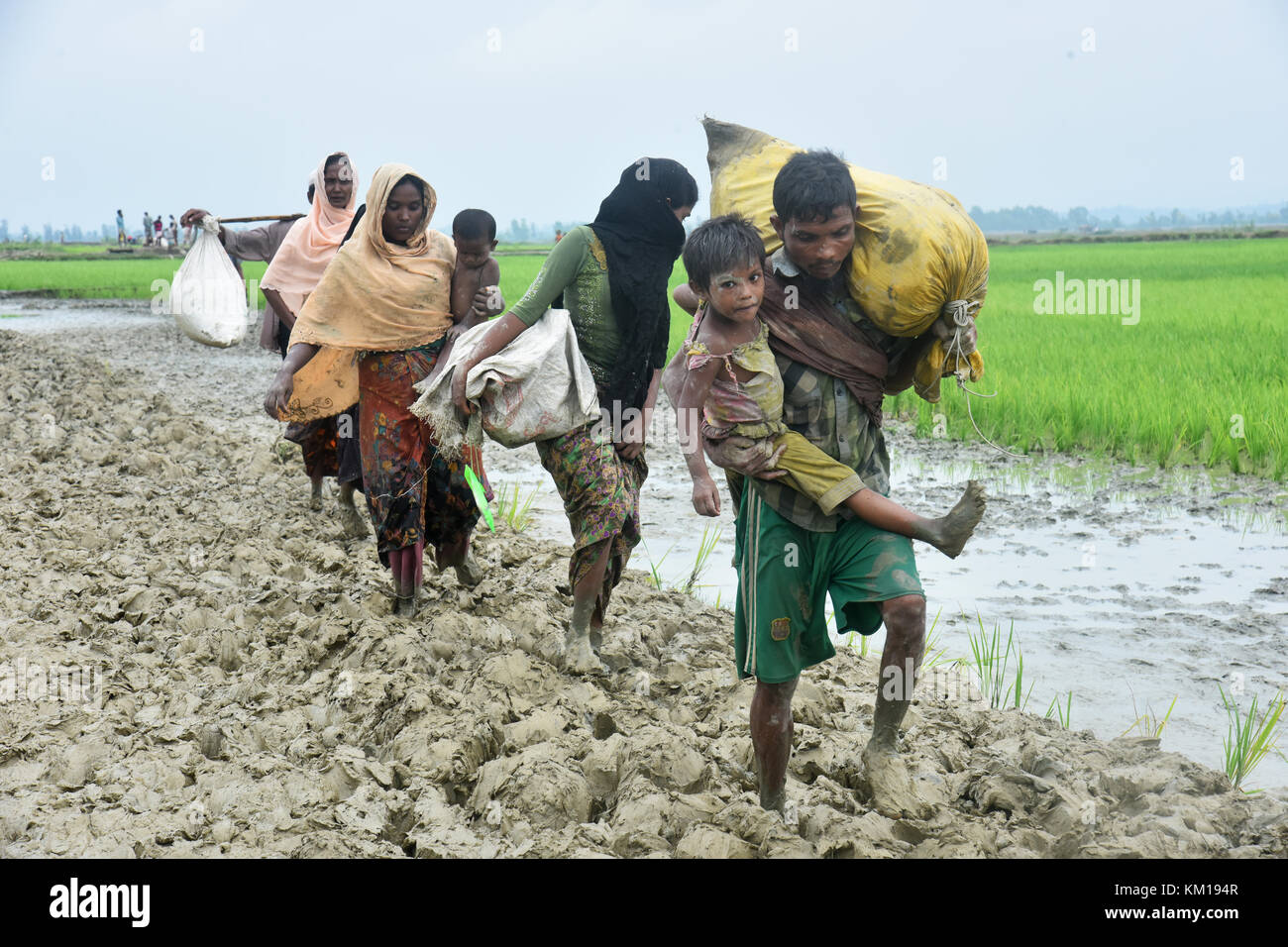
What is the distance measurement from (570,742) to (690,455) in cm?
108

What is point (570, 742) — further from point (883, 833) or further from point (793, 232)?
point (793, 232)

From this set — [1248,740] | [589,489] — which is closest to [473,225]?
[589,489]

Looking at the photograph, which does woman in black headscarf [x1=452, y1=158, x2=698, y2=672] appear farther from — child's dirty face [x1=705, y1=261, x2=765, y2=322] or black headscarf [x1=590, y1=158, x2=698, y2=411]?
child's dirty face [x1=705, y1=261, x2=765, y2=322]

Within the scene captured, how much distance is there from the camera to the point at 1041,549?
18.5 ft

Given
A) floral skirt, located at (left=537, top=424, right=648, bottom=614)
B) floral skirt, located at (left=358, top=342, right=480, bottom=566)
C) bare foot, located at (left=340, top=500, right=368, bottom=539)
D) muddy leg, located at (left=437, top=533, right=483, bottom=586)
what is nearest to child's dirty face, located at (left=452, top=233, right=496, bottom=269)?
floral skirt, located at (left=358, top=342, right=480, bottom=566)

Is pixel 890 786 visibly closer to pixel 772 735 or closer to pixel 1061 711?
pixel 772 735

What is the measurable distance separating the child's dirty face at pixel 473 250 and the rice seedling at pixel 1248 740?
113 inches

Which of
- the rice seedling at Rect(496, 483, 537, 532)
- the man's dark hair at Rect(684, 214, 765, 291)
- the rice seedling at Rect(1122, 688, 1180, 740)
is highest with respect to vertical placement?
the man's dark hair at Rect(684, 214, 765, 291)

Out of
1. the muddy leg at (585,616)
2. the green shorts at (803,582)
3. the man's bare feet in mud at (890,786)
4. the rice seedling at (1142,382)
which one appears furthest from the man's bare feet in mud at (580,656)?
the rice seedling at (1142,382)

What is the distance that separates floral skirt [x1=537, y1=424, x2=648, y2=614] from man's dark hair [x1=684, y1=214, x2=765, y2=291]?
1254 millimetres

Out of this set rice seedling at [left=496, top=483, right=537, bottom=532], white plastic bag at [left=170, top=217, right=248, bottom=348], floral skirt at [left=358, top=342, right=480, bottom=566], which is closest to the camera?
floral skirt at [left=358, top=342, right=480, bottom=566]

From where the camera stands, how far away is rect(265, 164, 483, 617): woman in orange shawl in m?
4.12

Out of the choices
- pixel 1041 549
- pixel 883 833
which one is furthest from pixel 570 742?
pixel 1041 549

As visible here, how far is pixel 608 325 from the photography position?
3.73 meters
